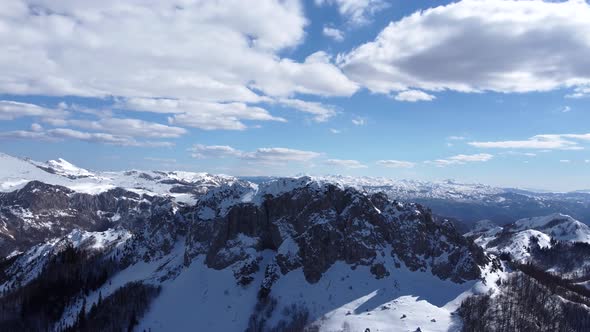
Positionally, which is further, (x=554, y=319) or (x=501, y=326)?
(x=554, y=319)

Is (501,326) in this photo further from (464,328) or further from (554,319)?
(554,319)

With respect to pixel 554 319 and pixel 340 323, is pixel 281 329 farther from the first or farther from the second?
pixel 554 319

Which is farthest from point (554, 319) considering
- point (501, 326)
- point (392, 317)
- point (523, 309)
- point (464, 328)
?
point (392, 317)

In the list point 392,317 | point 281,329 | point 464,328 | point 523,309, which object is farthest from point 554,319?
point 281,329

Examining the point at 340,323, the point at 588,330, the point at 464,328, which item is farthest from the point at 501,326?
the point at 340,323

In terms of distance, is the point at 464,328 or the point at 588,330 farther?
the point at 588,330

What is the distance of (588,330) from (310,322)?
113 meters

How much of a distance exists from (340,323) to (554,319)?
8913 centimetres

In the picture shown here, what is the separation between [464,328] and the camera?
181000 mm

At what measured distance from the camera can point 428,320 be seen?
186 metres

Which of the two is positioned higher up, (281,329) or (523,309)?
(523,309)

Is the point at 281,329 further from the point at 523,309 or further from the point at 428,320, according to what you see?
the point at 523,309

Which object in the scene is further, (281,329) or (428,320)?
(281,329)

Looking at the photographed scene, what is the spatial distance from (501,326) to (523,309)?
20053 mm
